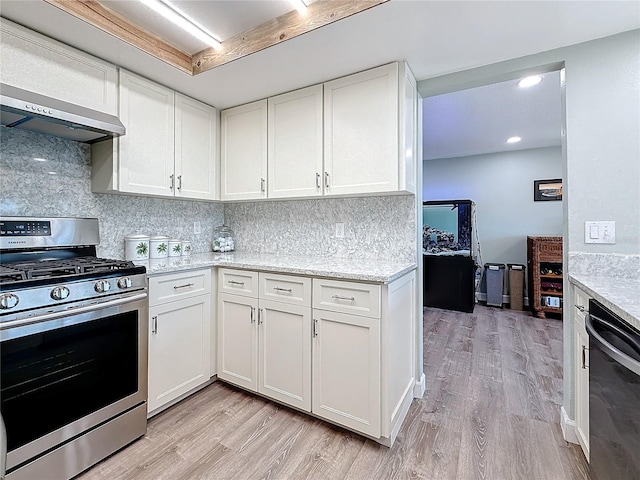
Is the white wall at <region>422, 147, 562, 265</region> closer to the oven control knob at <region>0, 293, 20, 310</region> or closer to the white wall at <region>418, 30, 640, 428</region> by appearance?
the white wall at <region>418, 30, 640, 428</region>

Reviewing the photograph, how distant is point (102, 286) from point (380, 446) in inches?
65.8

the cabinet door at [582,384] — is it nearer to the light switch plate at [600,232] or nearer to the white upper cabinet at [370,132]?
the light switch plate at [600,232]

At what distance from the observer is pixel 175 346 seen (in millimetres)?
2027

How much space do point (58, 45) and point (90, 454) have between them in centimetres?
215

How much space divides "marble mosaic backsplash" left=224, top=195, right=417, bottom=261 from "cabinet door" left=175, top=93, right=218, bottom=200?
0.46 m

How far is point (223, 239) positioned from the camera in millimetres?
2916

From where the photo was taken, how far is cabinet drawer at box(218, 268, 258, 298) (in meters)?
2.12

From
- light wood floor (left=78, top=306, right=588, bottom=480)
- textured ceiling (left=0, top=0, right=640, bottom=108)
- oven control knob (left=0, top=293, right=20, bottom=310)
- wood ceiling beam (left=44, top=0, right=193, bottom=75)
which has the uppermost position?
wood ceiling beam (left=44, top=0, right=193, bottom=75)

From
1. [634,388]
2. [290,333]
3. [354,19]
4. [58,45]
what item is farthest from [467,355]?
[58,45]

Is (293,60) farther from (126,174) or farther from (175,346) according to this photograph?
(175,346)

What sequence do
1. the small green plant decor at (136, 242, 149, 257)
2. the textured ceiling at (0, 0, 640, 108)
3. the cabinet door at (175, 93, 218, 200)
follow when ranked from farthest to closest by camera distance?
the cabinet door at (175, 93, 218, 200) → the small green plant decor at (136, 242, 149, 257) → the textured ceiling at (0, 0, 640, 108)

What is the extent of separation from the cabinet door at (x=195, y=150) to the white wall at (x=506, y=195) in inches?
161

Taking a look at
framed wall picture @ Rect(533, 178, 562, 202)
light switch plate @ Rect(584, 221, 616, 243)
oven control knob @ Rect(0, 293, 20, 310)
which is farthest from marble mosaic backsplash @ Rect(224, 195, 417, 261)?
framed wall picture @ Rect(533, 178, 562, 202)

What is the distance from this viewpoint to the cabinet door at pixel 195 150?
241cm
